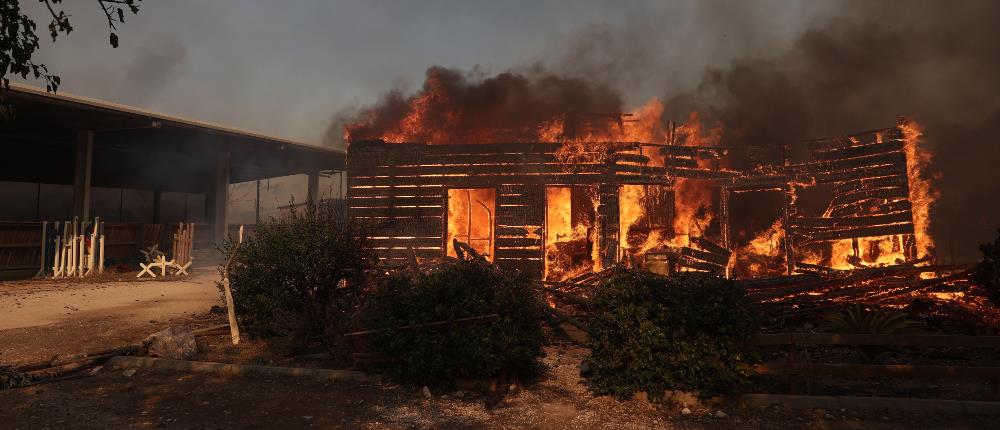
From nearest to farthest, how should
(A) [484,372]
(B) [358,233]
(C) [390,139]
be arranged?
(A) [484,372] → (B) [358,233] → (C) [390,139]

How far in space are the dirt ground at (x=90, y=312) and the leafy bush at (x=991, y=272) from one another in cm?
1417

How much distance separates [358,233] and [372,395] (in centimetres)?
354

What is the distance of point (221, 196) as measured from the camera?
25.5 meters

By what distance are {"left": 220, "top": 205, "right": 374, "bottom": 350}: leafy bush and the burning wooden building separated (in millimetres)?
7577

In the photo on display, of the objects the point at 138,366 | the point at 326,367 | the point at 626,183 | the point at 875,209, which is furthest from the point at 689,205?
the point at 138,366

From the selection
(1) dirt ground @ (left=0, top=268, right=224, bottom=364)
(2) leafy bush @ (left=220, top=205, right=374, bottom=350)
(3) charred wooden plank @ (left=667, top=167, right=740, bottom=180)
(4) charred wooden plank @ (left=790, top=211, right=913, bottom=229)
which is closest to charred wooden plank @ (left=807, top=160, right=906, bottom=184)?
(4) charred wooden plank @ (left=790, top=211, right=913, bottom=229)

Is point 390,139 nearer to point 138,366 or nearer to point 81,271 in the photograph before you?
point 81,271

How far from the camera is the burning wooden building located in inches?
674

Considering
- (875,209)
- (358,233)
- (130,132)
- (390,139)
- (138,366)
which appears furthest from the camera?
(130,132)

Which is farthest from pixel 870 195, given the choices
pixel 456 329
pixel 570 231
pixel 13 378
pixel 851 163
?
pixel 13 378

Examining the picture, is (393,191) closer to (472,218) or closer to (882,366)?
(472,218)

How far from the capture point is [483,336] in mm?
6746

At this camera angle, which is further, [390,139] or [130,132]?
[130,132]

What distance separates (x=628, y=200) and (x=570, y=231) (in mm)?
2321
